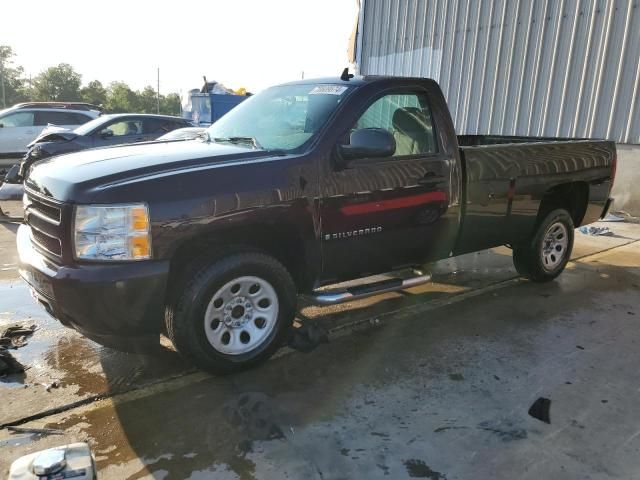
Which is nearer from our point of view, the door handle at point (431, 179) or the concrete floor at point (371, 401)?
the concrete floor at point (371, 401)

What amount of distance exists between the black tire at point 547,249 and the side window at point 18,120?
12369 mm

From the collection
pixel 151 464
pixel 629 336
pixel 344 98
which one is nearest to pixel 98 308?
pixel 151 464

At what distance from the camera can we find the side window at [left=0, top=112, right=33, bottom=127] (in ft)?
41.9

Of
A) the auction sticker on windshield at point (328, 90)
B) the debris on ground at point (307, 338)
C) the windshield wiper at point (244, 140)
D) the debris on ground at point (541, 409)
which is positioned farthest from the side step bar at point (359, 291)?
the auction sticker on windshield at point (328, 90)

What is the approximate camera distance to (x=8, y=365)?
3449mm

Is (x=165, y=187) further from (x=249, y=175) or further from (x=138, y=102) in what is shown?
(x=138, y=102)

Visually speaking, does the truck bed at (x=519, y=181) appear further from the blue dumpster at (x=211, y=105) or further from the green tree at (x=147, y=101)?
the green tree at (x=147, y=101)

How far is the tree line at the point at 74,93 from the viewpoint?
50.3 meters

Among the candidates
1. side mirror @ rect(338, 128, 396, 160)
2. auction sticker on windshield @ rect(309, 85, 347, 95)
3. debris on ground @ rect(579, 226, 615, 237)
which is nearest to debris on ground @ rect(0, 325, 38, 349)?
side mirror @ rect(338, 128, 396, 160)

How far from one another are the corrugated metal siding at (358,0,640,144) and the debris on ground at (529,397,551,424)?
305 inches

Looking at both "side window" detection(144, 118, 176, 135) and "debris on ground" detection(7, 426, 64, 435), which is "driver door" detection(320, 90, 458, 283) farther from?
"side window" detection(144, 118, 176, 135)

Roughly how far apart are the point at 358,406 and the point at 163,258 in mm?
1439

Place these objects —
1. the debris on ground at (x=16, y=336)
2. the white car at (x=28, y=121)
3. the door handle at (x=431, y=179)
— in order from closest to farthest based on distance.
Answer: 1. the debris on ground at (x=16, y=336)
2. the door handle at (x=431, y=179)
3. the white car at (x=28, y=121)

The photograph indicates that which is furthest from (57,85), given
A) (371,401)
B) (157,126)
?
(371,401)
